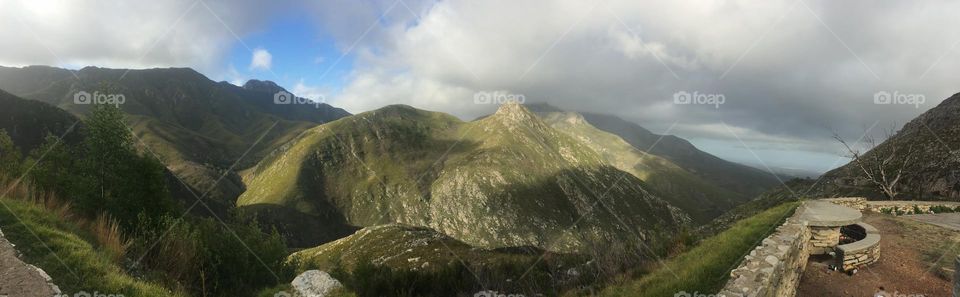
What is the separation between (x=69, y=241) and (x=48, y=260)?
1143 millimetres

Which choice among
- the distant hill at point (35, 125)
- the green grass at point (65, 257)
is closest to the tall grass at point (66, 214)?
the green grass at point (65, 257)

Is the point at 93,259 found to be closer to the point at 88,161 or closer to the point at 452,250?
the point at 88,161

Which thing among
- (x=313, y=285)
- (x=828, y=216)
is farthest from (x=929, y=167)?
(x=313, y=285)

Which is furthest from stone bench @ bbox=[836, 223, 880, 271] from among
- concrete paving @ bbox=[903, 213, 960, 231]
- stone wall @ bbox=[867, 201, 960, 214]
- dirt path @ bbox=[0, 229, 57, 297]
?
dirt path @ bbox=[0, 229, 57, 297]

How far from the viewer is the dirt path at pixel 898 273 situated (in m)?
13.6

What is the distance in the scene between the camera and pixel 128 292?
8.78 metres

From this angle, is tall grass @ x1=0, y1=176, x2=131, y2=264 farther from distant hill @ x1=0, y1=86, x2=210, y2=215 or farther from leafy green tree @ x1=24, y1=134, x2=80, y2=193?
distant hill @ x1=0, y1=86, x2=210, y2=215

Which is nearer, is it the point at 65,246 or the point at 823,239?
the point at 65,246

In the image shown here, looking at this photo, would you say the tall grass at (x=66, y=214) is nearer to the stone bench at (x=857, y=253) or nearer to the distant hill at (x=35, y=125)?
the stone bench at (x=857, y=253)

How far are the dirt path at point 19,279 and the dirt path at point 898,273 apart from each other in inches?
794

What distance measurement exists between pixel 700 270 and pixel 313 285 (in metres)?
13.1

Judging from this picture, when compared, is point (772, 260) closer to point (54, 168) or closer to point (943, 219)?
point (943, 219)

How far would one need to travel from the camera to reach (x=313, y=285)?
1521cm

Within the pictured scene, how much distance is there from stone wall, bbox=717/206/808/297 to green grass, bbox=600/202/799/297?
1.46 feet
